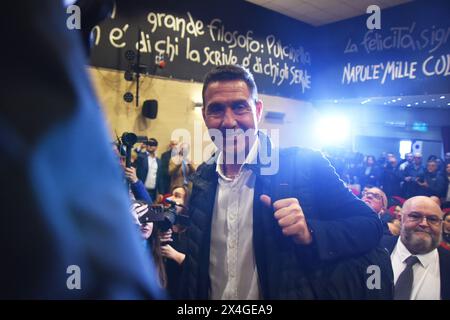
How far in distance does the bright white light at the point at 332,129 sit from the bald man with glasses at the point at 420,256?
12.6ft

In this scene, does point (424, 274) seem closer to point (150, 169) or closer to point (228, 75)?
point (228, 75)

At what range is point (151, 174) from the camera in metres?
3.55

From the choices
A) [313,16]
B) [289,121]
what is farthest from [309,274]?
[313,16]

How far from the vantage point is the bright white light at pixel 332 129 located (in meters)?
5.55

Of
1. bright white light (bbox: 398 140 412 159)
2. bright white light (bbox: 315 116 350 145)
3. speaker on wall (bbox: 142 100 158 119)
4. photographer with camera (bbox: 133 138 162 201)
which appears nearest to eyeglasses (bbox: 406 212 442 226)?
photographer with camera (bbox: 133 138 162 201)

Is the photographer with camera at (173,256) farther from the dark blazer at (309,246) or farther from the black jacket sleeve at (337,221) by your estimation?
the black jacket sleeve at (337,221)

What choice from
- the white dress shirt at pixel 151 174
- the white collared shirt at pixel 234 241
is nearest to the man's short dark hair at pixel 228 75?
the white collared shirt at pixel 234 241

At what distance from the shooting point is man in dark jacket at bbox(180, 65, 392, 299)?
861mm

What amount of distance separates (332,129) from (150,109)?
3.25 meters

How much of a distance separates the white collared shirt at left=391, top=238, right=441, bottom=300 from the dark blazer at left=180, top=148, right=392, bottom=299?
0.54 m

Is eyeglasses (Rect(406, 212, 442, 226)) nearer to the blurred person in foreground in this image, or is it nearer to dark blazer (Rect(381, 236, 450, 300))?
dark blazer (Rect(381, 236, 450, 300))

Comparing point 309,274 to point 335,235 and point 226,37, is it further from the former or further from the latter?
point 226,37

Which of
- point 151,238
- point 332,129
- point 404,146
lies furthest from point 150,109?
point 404,146

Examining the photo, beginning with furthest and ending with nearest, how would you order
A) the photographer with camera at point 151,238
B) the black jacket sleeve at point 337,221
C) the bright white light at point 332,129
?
the bright white light at point 332,129, the photographer with camera at point 151,238, the black jacket sleeve at point 337,221
